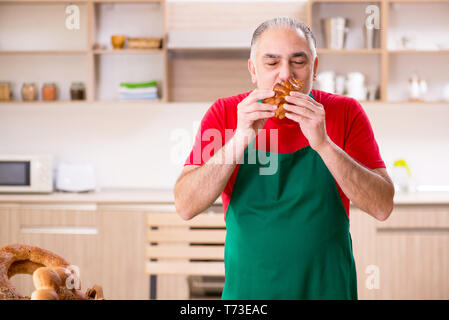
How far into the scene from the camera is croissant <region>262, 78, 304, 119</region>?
1.05m

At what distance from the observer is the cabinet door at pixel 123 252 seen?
3.43 m

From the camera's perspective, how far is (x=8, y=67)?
4051mm

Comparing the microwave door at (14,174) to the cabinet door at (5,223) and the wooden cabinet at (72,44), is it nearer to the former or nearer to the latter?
the cabinet door at (5,223)

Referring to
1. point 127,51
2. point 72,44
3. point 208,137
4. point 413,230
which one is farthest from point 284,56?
point 72,44

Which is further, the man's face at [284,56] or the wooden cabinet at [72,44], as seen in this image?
the wooden cabinet at [72,44]

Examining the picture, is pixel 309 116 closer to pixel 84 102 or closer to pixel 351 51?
pixel 351 51

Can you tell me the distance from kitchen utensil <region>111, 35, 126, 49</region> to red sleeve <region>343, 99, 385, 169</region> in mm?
2875

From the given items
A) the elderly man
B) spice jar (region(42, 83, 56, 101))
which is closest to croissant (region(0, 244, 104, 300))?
the elderly man

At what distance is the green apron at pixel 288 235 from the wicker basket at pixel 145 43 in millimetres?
2701

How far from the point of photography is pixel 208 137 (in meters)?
1.22

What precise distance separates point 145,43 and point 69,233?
4.76ft

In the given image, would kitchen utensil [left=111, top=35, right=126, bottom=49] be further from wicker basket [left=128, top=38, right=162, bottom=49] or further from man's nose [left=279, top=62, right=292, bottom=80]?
man's nose [left=279, top=62, right=292, bottom=80]

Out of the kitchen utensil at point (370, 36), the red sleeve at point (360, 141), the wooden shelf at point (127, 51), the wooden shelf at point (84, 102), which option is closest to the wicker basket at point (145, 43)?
the wooden shelf at point (127, 51)

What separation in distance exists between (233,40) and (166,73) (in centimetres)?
55
